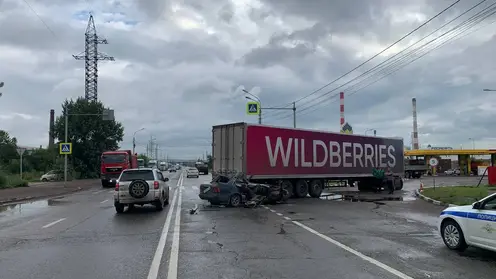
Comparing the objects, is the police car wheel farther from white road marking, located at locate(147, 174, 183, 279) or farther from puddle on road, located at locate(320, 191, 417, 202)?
puddle on road, located at locate(320, 191, 417, 202)

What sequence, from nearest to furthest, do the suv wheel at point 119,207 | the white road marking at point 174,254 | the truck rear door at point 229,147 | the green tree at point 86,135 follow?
the white road marking at point 174,254 < the suv wheel at point 119,207 < the truck rear door at point 229,147 < the green tree at point 86,135

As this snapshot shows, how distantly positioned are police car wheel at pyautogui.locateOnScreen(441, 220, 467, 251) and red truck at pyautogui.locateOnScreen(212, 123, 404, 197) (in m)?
12.5

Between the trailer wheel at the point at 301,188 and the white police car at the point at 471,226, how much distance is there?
15.0m

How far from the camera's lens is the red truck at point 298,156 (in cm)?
2184

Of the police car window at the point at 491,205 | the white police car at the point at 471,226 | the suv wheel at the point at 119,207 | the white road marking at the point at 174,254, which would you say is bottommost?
the white road marking at the point at 174,254

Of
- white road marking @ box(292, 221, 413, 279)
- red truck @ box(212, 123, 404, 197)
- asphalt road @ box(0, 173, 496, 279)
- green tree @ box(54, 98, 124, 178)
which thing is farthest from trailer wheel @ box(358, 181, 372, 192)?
green tree @ box(54, 98, 124, 178)

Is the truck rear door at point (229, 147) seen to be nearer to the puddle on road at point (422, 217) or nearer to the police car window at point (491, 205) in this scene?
the puddle on road at point (422, 217)

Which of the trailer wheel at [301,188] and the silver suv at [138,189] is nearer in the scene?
the silver suv at [138,189]

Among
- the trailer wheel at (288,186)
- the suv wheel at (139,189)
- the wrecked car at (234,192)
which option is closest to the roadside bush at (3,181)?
the wrecked car at (234,192)

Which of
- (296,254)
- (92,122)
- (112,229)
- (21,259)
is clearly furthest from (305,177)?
(92,122)

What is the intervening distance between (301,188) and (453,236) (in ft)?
51.5

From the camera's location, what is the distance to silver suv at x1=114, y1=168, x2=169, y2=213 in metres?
16.3

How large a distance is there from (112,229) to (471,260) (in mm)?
8830

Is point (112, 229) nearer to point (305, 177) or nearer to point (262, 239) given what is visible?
point (262, 239)
